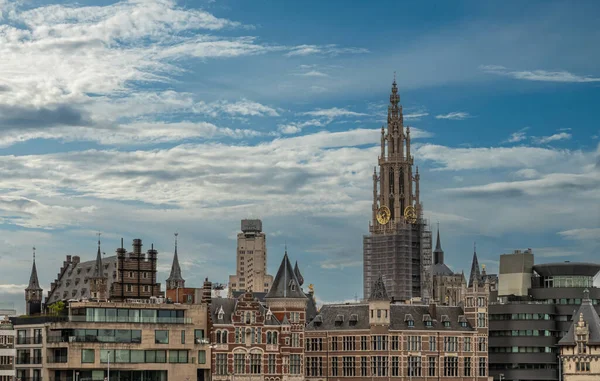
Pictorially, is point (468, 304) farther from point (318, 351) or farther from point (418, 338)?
point (318, 351)

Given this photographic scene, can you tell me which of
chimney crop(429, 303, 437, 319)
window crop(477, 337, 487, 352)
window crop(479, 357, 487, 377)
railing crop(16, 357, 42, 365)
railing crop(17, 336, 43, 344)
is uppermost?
chimney crop(429, 303, 437, 319)

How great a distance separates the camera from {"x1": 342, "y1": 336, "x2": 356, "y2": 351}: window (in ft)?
579

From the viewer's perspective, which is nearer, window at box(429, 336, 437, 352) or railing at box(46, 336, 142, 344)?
railing at box(46, 336, 142, 344)

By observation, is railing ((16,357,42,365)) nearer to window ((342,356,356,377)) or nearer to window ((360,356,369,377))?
window ((342,356,356,377))

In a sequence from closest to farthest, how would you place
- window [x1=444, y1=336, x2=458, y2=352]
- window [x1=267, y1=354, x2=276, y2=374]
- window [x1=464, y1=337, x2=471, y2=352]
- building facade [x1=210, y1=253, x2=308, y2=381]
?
building facade [x1=210, y1=253, x2=308, y2=381] < window [x1=267, y1=354, x2=276, y2=374] < window [x1=444, y1=336, x2=458, y2=352] < window [x1=464, y1=337, x2=471, y2=352]

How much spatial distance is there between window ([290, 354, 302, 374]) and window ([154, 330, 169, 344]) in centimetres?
1886

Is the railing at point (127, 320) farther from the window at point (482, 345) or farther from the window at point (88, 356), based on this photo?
the window at point (482, 345)

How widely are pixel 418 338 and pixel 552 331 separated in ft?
79.4

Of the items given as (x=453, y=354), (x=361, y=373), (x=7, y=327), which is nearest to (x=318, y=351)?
(x=361, y=373)

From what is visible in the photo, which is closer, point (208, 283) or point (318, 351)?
point (208, 283)

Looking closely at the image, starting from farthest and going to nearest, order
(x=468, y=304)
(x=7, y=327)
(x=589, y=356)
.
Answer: (x=468, y=304) → (x=589, y=356) → (x=7, y=327)

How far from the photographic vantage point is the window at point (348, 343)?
6944 inches

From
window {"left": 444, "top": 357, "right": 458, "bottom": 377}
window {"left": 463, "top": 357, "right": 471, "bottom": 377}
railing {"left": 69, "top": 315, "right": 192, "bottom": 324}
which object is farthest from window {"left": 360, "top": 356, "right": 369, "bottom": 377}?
railing {"left": 69, "top": 315, "right": 192, "bottom": 324}

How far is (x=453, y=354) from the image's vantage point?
17912 cm
